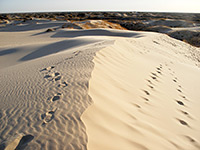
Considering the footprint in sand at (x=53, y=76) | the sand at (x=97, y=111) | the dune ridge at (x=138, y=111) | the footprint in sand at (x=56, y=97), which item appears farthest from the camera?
the footprint in sand at (x=53, y=76)

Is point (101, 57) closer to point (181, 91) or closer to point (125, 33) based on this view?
point (181, 91)

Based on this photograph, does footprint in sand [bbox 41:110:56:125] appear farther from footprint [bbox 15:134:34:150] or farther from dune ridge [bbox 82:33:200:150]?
dune ridge [bbox 82:33:200:150]

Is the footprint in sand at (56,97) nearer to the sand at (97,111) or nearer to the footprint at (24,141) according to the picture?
the sand at (97,111)

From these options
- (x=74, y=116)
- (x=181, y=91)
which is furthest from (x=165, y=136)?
(x=181, y=91)

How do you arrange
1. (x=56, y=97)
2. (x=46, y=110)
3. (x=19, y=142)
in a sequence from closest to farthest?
(x=19, y=142)
(x=46, y=110)
(x=56, y=97)

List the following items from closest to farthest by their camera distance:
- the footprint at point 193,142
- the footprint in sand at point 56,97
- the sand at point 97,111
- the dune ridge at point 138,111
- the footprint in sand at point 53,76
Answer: the sand at point 97,111 → the dune ridge at point 138,111 → the footprint at point 193,142 → the footprint in sand at point 56,97 → the footprint in sand at point 53,76

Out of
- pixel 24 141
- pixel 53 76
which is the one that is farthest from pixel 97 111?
pixel 53 76

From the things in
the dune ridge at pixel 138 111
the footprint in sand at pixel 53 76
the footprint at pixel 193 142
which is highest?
the footprint in sand at pixel 53 76

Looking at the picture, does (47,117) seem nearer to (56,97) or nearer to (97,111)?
(56,97)

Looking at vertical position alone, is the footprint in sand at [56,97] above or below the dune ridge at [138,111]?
above

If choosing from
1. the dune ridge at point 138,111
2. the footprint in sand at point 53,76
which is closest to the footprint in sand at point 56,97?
the dune ridge at point 138,111

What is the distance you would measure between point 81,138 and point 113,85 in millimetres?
1923

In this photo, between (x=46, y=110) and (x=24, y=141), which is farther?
(x=46, y=110)

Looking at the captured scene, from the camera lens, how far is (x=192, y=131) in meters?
2.76
